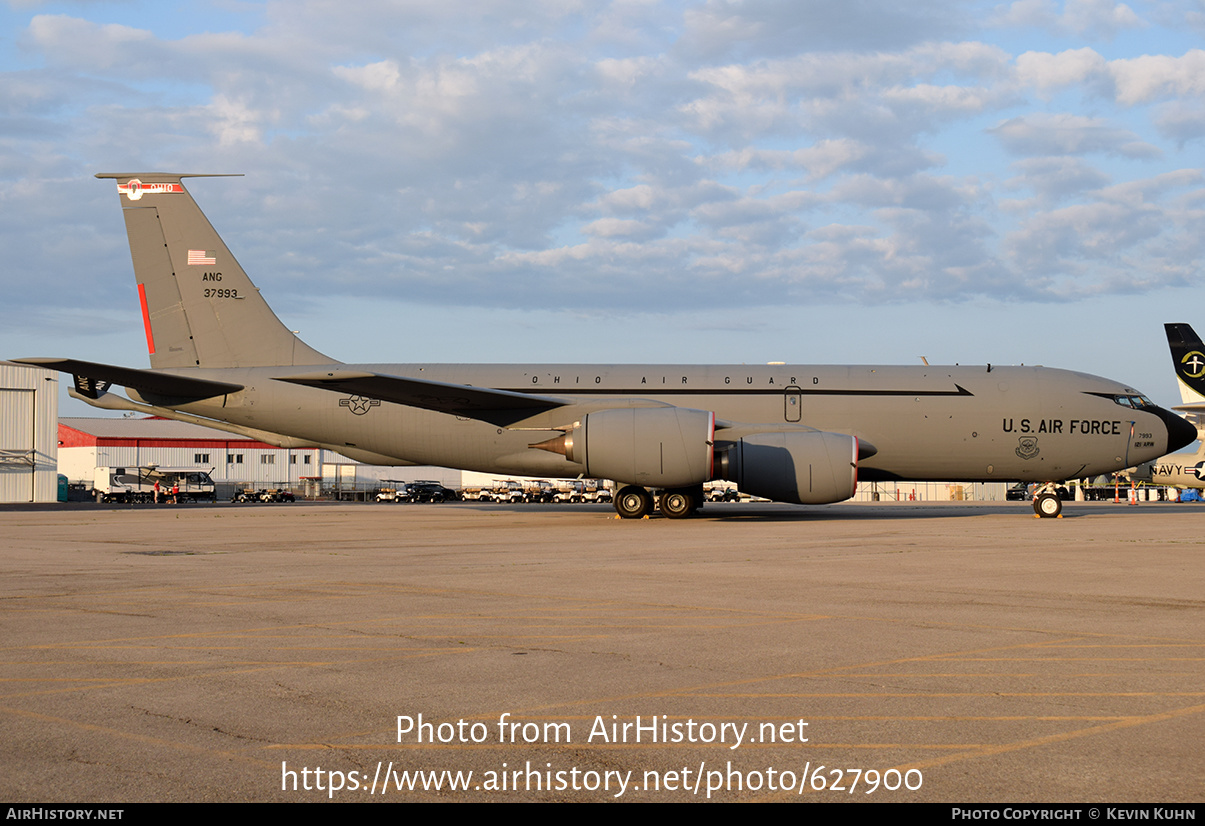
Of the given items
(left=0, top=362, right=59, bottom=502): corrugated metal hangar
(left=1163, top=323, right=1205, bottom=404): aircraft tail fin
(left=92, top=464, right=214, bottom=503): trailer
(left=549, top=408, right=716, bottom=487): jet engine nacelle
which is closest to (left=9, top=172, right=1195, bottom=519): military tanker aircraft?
(left=549, top=408, right=716, bottom=487): jet engine nacelle

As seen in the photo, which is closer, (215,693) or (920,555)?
(215,693)

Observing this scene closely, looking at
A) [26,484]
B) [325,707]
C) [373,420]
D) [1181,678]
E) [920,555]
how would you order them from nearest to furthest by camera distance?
[325,707] → [1181,678] → [920,555] → [373,420] → [26,484]

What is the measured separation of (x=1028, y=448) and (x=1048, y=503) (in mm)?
2416

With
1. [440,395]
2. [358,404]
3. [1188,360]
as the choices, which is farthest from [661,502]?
[1188,360]

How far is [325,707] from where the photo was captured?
229 inches

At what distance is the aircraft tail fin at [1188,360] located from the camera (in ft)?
198

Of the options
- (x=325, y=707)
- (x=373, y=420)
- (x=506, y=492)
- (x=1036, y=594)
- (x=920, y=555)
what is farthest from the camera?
(x=506, y=492)

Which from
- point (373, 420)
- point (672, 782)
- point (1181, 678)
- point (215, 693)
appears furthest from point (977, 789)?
point (373, 420)

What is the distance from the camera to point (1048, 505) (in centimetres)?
3028

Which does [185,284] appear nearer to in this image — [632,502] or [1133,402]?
[632,502]

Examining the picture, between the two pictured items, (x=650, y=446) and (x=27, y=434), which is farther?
(x=27, y=434)

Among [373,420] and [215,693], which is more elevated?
[373,420]

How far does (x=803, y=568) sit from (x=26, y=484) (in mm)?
54477

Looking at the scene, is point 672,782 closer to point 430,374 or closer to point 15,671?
point 15,671
